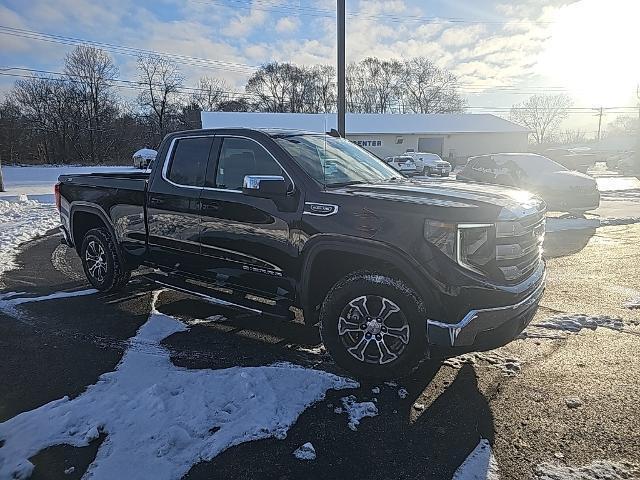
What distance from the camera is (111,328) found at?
4.74 meters

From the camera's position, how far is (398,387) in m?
3.55

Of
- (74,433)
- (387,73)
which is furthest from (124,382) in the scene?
(387,73)

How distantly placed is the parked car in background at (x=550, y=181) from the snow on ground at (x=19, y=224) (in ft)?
34.6

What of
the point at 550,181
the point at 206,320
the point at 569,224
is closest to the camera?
the point at 206,320

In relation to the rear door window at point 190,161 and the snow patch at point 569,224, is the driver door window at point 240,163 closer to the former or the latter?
the rear door window at point 190,161

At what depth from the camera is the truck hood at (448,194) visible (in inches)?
134

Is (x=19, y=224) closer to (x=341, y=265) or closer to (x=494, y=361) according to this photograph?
(x=341, y=265)

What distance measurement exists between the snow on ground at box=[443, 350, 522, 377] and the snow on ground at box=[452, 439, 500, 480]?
112 cm

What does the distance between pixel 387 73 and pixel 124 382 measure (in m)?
76.9

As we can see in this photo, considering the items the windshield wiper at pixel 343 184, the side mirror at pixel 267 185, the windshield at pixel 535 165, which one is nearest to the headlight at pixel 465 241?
→ the windshield wiper at pixel 343 184

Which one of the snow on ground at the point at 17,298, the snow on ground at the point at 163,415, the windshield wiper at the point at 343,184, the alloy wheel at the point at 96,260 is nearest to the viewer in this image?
the snow on ground at the point at 163,415

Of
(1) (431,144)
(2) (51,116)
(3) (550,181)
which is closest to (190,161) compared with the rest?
(3) (550,181)

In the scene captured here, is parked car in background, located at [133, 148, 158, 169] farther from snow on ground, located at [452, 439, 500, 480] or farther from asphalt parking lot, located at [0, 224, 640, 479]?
snow on ground, located at [452, 439, 500, 480]

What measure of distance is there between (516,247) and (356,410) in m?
1.62
